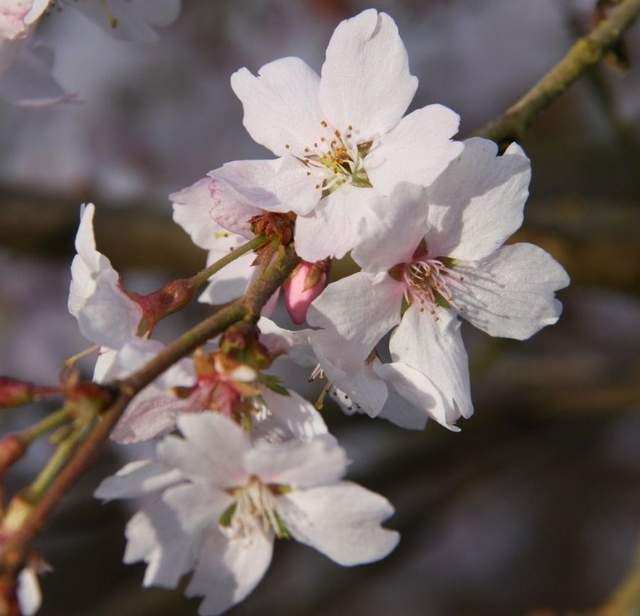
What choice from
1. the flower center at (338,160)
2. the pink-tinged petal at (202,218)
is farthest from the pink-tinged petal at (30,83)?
the flower center at (338,160)

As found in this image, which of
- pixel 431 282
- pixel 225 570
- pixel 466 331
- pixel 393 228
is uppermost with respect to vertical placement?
pixel 393 228

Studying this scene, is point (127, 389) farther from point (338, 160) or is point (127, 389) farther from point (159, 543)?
point (338, 160)

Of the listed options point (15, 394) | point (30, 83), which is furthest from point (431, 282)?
point (30, 83)

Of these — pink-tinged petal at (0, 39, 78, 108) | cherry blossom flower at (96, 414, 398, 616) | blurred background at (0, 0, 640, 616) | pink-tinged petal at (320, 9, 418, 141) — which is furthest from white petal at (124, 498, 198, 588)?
blurred background at (0, 0, 640, 616)

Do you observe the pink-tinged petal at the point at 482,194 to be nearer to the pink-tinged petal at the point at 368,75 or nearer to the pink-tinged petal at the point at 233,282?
the pink-tinged petal at the point at 368,75

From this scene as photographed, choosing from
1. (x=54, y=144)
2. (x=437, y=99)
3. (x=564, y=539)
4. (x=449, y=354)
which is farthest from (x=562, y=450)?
(x=449, y=354)

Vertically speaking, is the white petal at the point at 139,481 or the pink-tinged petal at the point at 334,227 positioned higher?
the pink-tinged petal at the point at 334,227

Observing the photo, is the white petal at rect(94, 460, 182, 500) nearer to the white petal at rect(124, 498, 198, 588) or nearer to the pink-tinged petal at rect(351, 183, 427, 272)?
the white petal at rect(124, 498, 198, 588)

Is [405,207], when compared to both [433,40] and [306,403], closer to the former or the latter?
[306,403]
